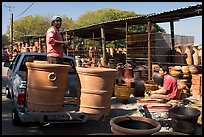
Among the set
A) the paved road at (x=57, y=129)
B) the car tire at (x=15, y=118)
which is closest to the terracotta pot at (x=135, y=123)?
the paved road at (x=57, y=129)

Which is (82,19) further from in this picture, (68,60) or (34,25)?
(68,60)

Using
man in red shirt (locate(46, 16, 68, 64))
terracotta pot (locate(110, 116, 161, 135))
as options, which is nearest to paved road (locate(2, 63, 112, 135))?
man in red shirt (locate(46, 16, 68, 64))

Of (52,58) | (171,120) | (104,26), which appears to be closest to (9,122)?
(52,58)

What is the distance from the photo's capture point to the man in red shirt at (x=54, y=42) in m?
5.37

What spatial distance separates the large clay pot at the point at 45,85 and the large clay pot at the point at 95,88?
35 cm

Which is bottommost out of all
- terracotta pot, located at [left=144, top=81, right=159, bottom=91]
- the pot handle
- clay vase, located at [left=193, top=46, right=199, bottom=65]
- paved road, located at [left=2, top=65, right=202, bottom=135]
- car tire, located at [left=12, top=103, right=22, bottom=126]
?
paved road, located at [left=2, top=65, right=202, bottom=135]

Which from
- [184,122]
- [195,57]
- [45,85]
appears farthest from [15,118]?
[195,57]

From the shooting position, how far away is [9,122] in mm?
5805

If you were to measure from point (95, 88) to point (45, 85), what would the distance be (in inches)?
33.2

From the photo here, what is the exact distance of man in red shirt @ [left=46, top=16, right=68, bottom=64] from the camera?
5.37 m

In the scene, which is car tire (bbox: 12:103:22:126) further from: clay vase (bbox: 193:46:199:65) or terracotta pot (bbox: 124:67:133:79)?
clay vase (bbox: 193:46:199:65)

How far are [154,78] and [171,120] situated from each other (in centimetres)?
410

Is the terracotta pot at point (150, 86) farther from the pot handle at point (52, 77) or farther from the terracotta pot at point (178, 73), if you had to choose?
the pot handle at point (52, 77)

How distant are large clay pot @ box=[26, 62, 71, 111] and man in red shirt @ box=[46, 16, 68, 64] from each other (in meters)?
0.90
